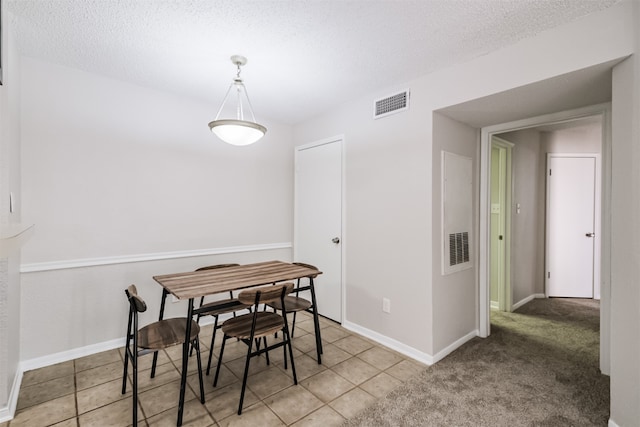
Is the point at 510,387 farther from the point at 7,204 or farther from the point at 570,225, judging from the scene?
the point at 7,204

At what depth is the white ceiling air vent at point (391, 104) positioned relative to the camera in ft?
8.91

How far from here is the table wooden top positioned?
2.02 metres

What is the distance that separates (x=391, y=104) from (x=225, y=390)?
2744 mm

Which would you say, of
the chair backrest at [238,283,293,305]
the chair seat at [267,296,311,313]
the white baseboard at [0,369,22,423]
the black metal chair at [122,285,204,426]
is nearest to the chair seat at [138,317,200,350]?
the black metal chair at [122,285,204,426]

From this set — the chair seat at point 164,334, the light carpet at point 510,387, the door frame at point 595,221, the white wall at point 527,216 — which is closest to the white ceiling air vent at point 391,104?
the white wall at point 527,216

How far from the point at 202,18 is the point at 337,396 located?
8.61ft

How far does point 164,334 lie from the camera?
6.43 ft

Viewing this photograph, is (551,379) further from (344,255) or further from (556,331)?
(344,255)

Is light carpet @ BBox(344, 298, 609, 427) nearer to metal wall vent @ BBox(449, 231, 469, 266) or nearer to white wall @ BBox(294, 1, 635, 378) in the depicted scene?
white wall @ BBox(294, 1, 635, 378)

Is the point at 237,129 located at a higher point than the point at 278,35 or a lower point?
lower

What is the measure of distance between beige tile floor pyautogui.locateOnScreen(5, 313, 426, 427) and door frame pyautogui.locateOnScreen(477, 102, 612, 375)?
1.18 m

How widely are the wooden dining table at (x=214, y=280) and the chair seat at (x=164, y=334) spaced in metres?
0.08

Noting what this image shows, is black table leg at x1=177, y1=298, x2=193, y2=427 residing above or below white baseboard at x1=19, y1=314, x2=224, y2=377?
above

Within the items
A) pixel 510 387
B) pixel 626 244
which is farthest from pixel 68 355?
pixel 626 244
